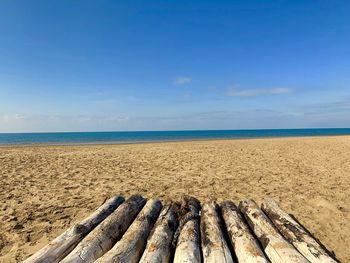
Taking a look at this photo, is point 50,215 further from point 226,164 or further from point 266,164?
point 266,164

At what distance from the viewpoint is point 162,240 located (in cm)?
347

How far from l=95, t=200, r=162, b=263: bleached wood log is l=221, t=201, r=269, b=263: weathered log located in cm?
127

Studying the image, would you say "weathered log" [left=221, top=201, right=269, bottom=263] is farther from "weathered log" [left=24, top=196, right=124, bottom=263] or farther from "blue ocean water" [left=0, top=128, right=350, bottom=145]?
"blue ocean water" [left=0, top=128, right=350, bottom=145]

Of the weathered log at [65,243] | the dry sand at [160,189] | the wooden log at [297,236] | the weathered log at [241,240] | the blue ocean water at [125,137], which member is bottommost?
the dry sand at [160,189]

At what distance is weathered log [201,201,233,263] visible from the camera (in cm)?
308

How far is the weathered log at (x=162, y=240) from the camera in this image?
10.0ft

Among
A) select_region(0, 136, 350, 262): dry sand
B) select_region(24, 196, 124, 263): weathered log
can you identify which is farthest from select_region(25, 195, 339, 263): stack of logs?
select_region(0, 136, 350, 262): dry sand

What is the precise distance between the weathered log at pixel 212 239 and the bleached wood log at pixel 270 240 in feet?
1.81

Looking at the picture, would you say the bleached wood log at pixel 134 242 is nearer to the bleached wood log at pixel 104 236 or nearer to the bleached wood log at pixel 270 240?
the bleached wood log at pixel 104 236

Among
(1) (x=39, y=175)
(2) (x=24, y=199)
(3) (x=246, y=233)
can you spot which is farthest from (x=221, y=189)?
(1) (x=39, y=175)

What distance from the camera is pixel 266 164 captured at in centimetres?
1163

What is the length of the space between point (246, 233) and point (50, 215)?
424cm


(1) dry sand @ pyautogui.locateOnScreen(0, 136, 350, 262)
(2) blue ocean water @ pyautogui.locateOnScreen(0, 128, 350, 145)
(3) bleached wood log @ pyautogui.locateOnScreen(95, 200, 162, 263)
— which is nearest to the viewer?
(3) bleached wood log @ pyautogui.locateOnScreen(95, 200, 162, 263)

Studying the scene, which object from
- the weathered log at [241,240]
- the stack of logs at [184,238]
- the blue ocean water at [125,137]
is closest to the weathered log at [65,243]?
the stack of logs at [184,238]
